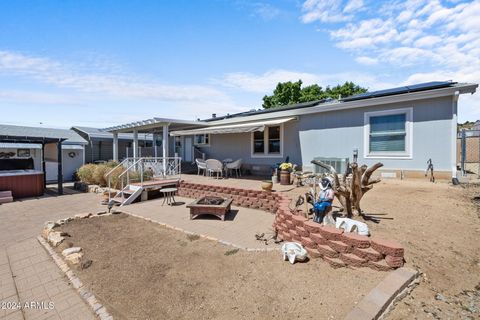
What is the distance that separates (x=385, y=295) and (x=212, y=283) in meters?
2.12

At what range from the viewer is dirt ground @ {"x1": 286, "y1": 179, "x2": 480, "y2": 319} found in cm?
234

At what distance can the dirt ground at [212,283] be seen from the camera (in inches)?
101

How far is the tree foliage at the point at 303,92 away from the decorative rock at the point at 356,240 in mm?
27745

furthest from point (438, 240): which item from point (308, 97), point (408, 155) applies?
point (308, 97)

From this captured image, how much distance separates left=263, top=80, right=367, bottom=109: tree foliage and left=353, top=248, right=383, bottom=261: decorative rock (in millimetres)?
27904

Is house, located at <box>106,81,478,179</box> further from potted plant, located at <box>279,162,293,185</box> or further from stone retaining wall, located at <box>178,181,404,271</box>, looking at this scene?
stone retaining wall, located at <box>178,181,404,271</box>

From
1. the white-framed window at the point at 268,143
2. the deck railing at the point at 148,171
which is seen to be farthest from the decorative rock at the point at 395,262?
the deck railing at the point at 148,171

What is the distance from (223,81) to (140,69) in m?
5.25

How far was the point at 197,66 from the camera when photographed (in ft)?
39.5

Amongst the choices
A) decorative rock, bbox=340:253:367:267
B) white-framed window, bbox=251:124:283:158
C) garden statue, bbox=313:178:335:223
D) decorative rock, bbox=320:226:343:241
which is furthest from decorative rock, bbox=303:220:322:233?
white-framed window, bbox=251:124:283:158

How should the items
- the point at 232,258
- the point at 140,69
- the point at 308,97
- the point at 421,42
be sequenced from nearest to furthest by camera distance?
1. the point at 232,258
2. the point at 421,42
3. the point at 140,69
4. the point at 308,97

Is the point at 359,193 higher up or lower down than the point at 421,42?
lower down

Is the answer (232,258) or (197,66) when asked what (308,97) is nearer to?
(197,66)

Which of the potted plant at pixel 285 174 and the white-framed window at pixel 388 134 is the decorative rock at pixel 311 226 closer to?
the potted plant at pixel 285 174
